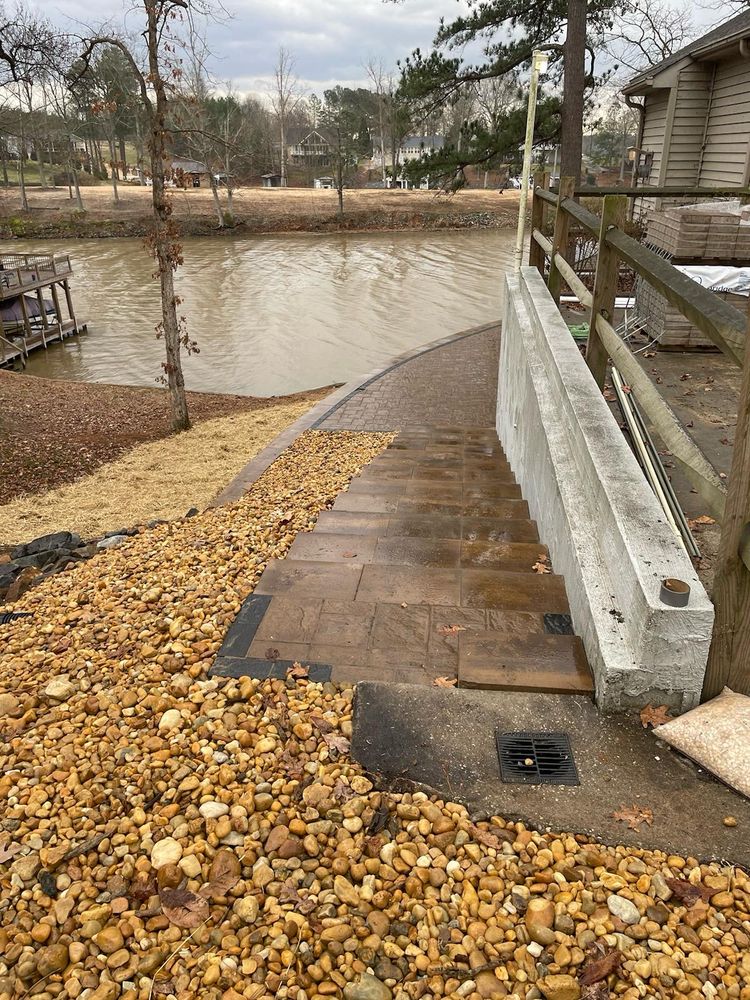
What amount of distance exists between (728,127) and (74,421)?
1248 centimetres

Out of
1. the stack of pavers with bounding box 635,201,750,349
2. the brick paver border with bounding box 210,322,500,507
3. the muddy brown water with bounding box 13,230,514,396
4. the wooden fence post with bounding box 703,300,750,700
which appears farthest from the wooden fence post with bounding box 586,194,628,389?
the muddy brown water with bounding box 13,230,514,396

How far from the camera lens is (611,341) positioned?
10.4 ft

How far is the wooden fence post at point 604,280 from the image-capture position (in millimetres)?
3096

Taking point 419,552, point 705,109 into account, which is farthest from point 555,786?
point 705,109

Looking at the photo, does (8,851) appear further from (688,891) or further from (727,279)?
(727,279)

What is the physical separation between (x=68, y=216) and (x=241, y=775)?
1728 inches

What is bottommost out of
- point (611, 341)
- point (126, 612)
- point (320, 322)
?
point (320, 322)

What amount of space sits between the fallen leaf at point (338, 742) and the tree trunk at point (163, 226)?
8798mm

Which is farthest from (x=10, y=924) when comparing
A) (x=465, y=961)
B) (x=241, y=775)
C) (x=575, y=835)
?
(x=575, y=835)

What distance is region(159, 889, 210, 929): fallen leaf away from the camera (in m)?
1.63

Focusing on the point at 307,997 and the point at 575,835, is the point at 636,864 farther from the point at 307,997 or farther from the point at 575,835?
the point at 307,997

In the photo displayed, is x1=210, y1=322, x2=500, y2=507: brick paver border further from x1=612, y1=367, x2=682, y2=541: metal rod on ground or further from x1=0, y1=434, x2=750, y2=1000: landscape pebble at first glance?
x1=0, y1=434, x2=750, y2=1000: landscape pebble

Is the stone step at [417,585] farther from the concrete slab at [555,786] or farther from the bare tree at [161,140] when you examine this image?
the bare tree at [161,140]

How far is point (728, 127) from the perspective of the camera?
1240 cm
